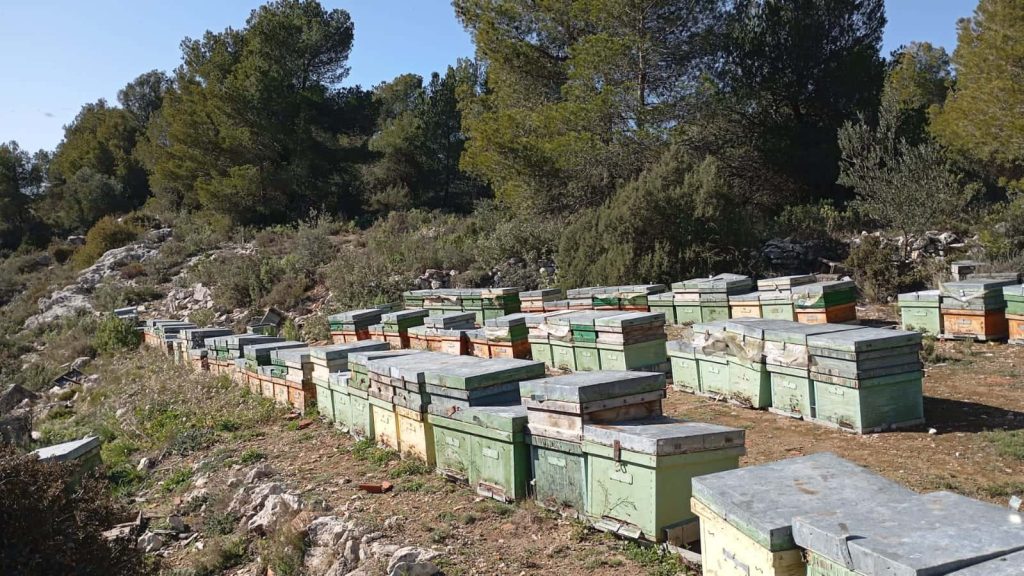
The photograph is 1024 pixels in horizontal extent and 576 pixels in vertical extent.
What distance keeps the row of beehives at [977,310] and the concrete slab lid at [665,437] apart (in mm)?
7185

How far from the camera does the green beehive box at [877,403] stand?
21.4ft

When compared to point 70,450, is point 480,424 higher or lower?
higher

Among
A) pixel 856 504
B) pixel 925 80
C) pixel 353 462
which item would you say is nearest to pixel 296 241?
pixel 353 462

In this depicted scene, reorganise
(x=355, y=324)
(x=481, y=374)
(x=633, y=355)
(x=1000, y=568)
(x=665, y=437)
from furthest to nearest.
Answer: (x=355, y=324) → (x=633, y=355) → (x=481, y=374) → (x=665, y=437) → (x=1000, y=568)

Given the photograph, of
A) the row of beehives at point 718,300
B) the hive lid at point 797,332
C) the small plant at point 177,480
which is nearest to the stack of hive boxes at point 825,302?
the row of beehives at point 718,300

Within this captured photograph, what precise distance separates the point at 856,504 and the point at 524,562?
2.33 meters

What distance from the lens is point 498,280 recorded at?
63.8 feet

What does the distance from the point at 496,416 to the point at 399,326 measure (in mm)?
7099

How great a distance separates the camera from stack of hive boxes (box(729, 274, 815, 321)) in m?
10.6

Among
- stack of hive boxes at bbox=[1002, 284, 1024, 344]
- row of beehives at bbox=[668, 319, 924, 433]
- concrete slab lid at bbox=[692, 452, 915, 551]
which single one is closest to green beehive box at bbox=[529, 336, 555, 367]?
row of beehives at bbox=[668, 319, 924, 433]

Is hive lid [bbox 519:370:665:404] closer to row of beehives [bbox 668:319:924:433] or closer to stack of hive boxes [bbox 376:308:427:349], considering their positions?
row of beehives [bbox 668:319:924:433]

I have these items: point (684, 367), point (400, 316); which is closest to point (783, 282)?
point (684, 367)

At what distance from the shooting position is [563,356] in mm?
9797

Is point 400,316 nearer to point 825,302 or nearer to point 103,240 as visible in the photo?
point 825,302
